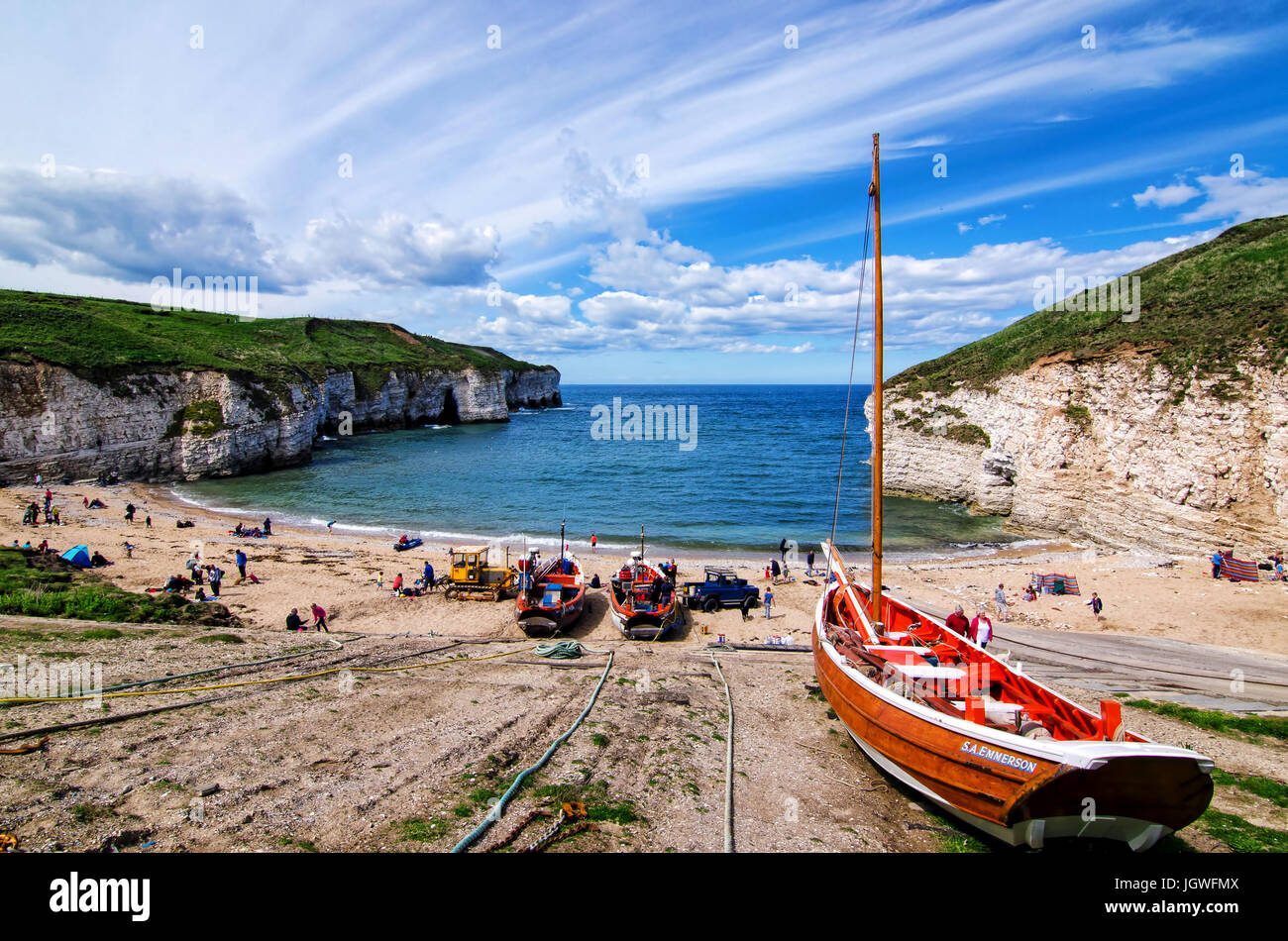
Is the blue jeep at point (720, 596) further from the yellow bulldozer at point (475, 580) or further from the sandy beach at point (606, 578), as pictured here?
the yellow bulldozer at point (475, 580)

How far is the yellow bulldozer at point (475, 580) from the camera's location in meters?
25.8

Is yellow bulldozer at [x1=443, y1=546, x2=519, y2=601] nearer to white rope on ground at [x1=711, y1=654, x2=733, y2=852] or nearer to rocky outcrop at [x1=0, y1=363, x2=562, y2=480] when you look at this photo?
white rope on ground at [x1=711, y1=654, x2=733, y2=852]

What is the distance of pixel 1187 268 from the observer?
4591 cm

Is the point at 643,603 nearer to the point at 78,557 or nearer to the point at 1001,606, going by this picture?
the point at 1001,606

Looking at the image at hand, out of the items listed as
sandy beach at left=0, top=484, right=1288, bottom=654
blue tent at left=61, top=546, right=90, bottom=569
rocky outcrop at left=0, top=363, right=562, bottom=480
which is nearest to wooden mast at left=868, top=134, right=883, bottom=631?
sandy beach at left=0, top=484, right=1288, bottom=654

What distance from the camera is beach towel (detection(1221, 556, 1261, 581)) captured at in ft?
88.0

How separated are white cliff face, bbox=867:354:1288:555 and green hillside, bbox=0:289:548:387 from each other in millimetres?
73648

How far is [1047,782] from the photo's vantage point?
7332 millimetres

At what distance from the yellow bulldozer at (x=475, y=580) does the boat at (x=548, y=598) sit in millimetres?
1755

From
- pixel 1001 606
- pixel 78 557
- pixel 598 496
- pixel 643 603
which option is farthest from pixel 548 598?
pixel 598 496

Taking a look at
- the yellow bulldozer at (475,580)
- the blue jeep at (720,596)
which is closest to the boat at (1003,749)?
the blue jeep at (720,596)

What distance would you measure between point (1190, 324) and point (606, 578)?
40.4 m
